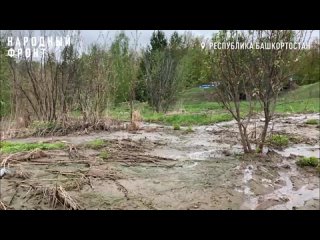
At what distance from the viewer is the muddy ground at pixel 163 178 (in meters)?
3.38

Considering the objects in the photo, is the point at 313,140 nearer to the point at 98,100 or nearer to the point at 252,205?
the point at 252,205

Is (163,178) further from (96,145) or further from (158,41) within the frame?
(158,41)

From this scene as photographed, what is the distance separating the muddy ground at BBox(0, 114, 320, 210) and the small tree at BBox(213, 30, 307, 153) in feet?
2.60

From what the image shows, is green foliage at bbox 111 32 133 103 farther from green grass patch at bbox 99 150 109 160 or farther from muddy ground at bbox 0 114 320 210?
green grass patch at bbox 99 150 109 160

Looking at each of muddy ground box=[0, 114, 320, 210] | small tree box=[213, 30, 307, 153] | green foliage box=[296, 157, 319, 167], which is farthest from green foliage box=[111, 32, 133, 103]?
green foliage box=[296, 157, 319, 167]

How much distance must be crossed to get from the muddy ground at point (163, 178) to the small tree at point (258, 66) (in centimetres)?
79

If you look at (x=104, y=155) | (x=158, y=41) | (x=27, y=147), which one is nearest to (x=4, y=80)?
(x=27, y=147)

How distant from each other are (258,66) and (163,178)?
2.32m

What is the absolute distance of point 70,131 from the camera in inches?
332

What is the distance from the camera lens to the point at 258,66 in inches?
200

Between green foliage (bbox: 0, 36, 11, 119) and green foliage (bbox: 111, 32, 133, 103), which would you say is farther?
green foliage (bbox: 111, 32, 133, 103)

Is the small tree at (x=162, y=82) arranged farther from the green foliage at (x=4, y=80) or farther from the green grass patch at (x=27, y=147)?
the green grass patch at (x=27, y=147)

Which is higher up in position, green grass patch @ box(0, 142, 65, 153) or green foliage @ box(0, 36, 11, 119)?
green foliage @ box(0, 36, 11, 119)

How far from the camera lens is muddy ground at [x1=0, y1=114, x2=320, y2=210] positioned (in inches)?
133
